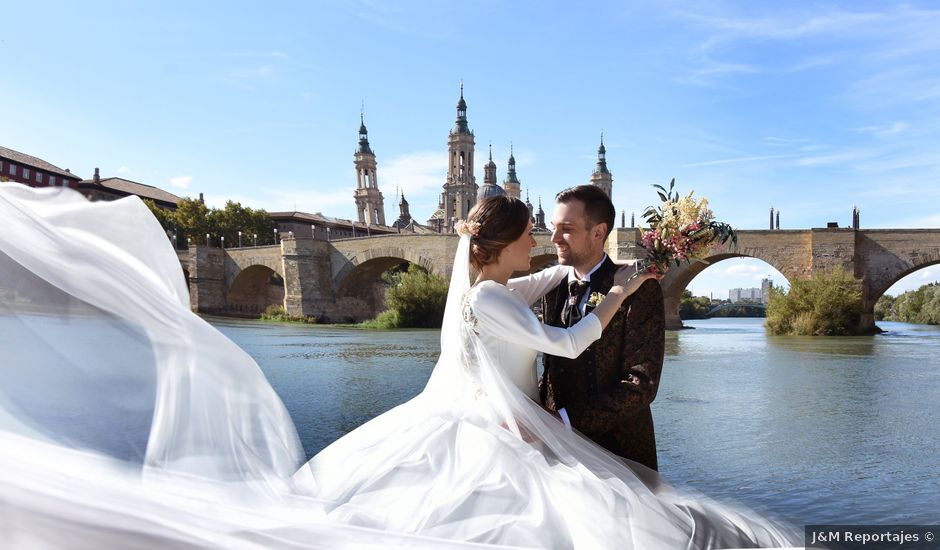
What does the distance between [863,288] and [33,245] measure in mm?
31533

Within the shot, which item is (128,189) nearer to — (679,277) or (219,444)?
(679,277)

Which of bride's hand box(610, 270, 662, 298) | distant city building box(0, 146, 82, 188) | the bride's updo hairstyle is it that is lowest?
bride's hand box(610, 270, 662, 298)

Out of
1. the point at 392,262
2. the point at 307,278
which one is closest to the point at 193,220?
the point at 307,278

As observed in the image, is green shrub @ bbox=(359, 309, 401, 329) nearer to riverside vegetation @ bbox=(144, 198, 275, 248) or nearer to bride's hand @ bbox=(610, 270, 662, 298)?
bride's hand @ bbox=(610, 270, 662, 298)

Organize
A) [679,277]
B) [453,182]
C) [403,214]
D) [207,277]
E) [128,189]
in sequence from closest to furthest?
[679,277] < [207,277] < [128,189] < [453,182] < [403,214]

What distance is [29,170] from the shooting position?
173 ft

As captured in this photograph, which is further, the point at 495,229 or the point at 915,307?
the point at 915,307

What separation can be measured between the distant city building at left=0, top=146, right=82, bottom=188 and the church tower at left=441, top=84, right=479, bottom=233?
1624 inches

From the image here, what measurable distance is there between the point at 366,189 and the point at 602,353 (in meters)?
96.3

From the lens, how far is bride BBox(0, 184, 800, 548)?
1.92 m

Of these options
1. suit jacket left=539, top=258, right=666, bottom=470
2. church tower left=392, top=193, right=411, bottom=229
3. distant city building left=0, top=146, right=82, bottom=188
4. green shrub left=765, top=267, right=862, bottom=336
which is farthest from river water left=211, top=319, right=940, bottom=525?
church tower left=392, top=193, right=411, bottom=229

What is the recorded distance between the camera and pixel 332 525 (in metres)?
2.05

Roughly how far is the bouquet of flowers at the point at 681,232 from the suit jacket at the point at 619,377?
124mm

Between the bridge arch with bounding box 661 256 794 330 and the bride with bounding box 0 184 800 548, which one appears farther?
the bridge arch with bounding box 661 256 794 330
